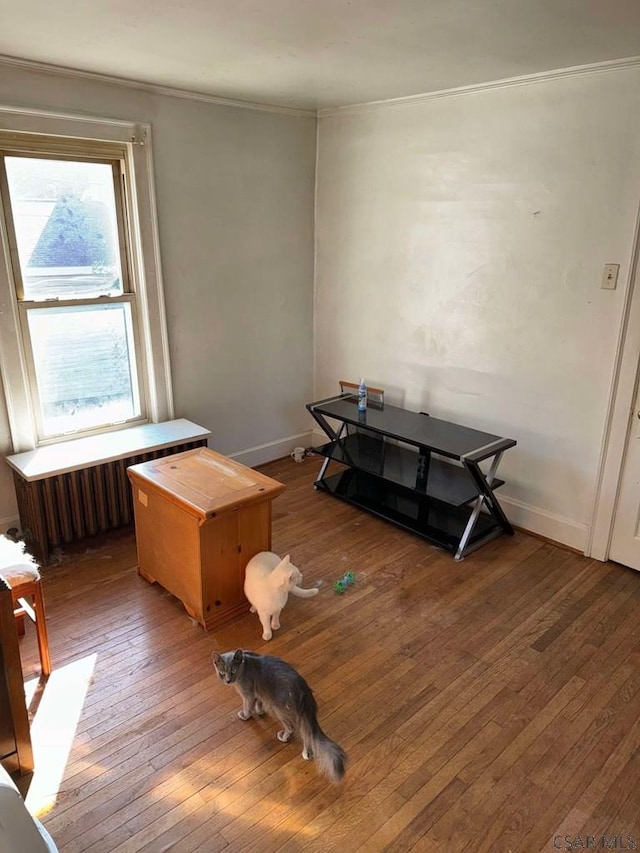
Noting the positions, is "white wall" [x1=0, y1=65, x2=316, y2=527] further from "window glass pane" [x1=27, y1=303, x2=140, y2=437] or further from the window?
"window glass pane" [x1=27, y1=303, x2=140, y2=437]

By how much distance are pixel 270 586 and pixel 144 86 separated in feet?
8.69

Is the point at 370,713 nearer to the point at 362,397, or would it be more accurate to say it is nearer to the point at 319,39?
the point at 362,397

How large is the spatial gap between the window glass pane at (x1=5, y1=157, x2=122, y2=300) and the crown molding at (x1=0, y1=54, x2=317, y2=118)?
39cm

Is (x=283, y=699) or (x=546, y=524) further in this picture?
(x=546, y=524)

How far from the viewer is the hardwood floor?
69.8 inches

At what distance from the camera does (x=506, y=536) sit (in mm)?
3398

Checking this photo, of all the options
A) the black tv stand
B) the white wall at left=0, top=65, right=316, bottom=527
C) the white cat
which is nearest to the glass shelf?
the black tv stand

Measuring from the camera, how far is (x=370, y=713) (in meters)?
2.17

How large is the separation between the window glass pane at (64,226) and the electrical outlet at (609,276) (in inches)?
100

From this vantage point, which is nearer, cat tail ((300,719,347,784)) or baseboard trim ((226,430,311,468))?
cat tail ((300,719,347,784))

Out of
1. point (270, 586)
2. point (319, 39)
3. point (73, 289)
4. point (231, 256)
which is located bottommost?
point (270, 586)

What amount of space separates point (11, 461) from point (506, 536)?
106 inches

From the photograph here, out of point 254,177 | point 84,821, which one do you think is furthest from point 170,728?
point 254,177

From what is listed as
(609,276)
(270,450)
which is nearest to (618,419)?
(609,276)
